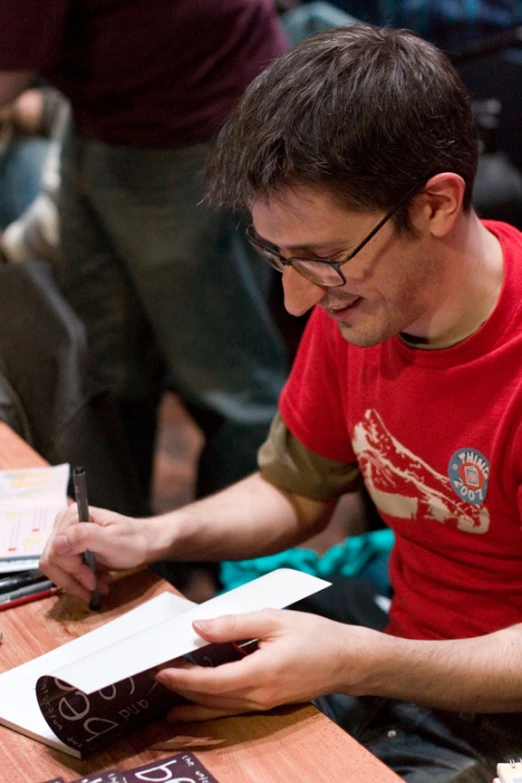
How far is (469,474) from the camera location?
1.23 meters

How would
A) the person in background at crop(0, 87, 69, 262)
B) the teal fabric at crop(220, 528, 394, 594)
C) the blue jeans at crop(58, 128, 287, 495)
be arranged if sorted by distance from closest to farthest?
the teal fabric at crop(220, 528, 394, 594)
the blue jeans at crop(58, 128, 287, 495)
the person in background at crop(0, 87, 69, 262)

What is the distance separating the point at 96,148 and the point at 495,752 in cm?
159

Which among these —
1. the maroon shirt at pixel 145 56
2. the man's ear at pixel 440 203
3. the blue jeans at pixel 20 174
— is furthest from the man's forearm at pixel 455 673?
the blue jeans at pixel 20 174

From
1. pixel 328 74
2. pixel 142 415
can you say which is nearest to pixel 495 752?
pixel 328 74

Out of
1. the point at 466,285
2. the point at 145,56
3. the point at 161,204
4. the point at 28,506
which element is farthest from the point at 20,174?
the point at 466,285

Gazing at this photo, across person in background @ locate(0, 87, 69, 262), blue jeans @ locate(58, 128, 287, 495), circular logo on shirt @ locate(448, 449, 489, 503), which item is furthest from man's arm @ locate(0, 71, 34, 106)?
circular logo on shirt @ locate(448, 449, 489, 503)

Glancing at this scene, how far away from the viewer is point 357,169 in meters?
1.12

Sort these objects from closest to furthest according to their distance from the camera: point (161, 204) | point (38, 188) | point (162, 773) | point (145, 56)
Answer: point (162, 773), point (145, 56), point (161, 204), point (38, 188)

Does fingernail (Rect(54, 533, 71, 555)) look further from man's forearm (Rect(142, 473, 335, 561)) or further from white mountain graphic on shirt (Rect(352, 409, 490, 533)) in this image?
white mountain graphic on shirt (Rect(352, 409, 490, 533))

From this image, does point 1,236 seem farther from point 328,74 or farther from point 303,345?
point 328,74

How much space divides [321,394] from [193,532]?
0.26 m

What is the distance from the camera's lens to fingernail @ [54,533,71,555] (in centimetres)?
122

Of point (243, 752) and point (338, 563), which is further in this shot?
point (338, 563)

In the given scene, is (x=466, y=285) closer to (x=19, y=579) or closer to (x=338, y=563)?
(x=19, y=579)
